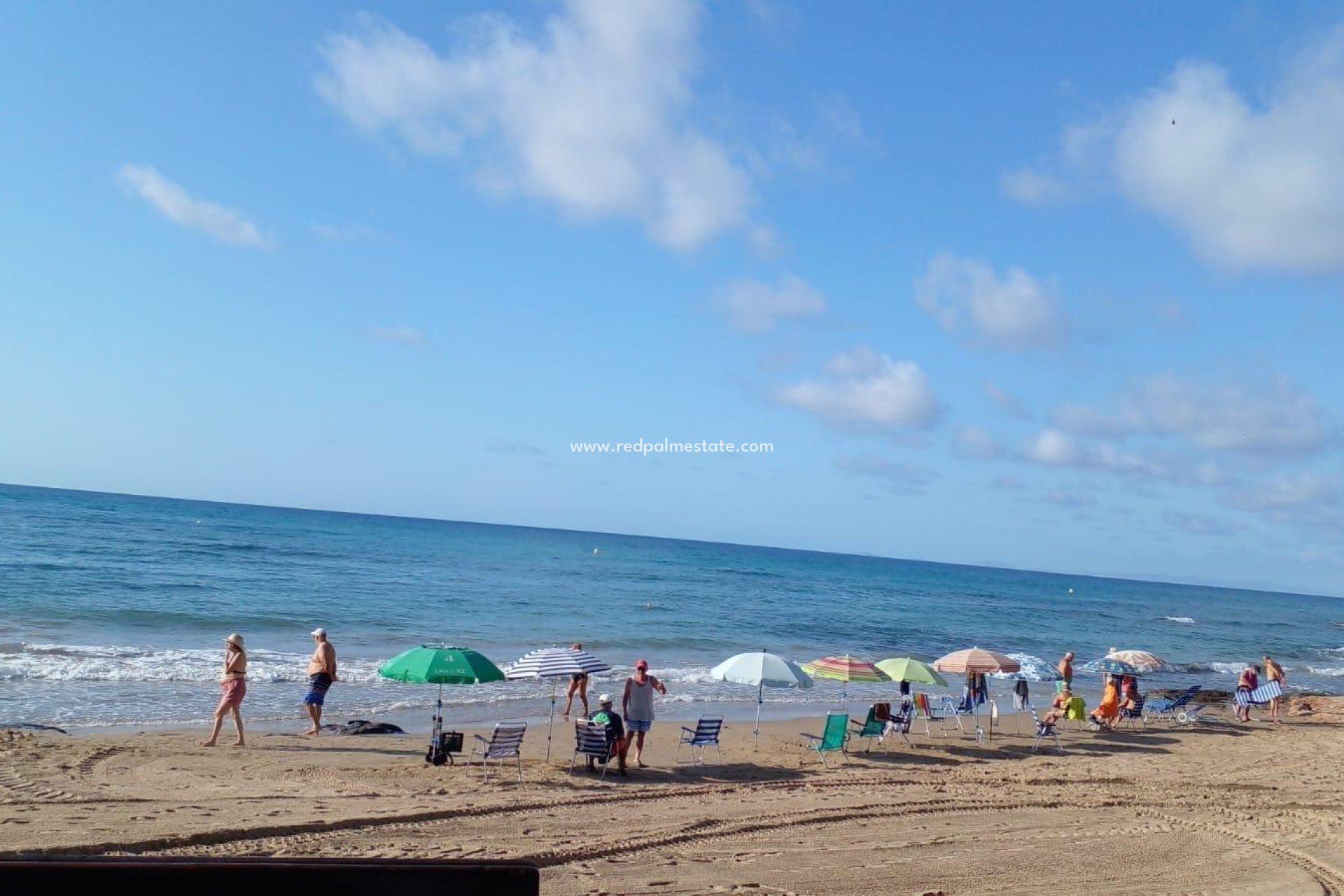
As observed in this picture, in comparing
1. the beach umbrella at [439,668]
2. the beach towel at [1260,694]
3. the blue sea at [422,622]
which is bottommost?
the blue sea at [422,622]

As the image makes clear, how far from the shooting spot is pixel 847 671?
44.9 ft

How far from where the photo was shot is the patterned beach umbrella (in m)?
15.3

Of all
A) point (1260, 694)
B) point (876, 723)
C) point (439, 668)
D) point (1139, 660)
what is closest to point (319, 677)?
point (439, 668)

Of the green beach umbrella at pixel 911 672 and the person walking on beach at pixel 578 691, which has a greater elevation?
the green beach umbrella at pixel 911 672

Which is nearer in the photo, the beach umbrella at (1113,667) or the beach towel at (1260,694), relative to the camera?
the beach umbrella at (1113,667)

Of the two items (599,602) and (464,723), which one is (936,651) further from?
(464,723)

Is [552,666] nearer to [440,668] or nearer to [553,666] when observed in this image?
[553,666]

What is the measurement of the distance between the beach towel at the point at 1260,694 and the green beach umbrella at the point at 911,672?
8611 millimetres

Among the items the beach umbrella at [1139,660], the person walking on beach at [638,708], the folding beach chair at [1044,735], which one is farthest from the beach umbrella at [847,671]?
the beach umbrella at [1139,660]

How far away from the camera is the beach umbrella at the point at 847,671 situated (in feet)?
44.7

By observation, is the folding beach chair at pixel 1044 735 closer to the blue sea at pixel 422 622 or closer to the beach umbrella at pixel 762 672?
the beach umbrella at pixel 762 672

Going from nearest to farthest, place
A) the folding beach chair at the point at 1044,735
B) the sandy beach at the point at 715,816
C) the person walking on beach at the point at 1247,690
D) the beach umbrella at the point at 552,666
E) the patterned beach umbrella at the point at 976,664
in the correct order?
1. the sandy beach at the point at 715,816
2. the beach umbrella at the point at 552,666
3. the folding beach chair at the point at 1044,735
4. the patterned beach umbrella at the point at 976,664
5. the person walking on beach at the point at 1247,690

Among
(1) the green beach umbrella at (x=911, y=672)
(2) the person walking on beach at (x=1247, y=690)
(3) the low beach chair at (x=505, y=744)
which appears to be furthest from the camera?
(2) the person walking on beach at (x=1247, y=690)

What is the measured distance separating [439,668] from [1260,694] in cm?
1668
